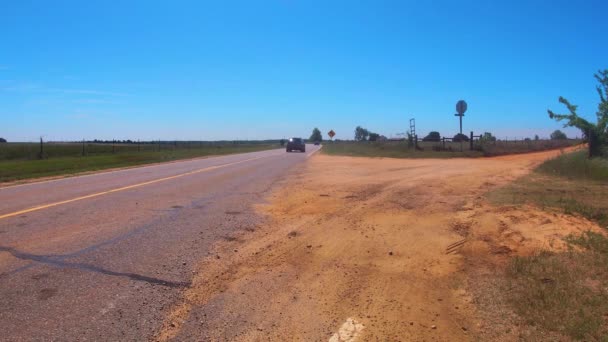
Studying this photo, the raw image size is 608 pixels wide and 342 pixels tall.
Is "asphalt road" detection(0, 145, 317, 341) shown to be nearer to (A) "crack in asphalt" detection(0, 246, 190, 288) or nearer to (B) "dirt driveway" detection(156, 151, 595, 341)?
(A) "crack in asphalt" detection(0, 246, 190, 288)

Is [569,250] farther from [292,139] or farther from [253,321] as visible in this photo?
[292,139]

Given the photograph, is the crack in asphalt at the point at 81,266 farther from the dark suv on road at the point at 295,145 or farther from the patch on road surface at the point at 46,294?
the dark suv on road at the point at 295,145

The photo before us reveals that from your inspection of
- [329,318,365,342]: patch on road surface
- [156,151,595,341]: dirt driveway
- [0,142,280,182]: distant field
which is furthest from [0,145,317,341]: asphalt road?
[0,142,280,182]: distant field

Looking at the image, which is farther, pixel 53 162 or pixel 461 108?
pixel 461 108

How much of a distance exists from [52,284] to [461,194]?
336 inches

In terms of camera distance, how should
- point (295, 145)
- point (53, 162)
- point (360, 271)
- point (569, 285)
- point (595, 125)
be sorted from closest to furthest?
point (569, 285) → point (360, 271) → point (595, 125) → point (53, 162) → point (295, 145)

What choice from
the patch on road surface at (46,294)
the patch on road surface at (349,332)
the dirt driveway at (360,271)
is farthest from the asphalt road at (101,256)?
the patch on road surface at (349,332)

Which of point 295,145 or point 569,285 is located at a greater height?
point 295,145

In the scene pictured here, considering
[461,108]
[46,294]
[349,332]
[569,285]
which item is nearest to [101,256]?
[46,294]

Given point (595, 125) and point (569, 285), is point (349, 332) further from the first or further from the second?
point (595, 125)

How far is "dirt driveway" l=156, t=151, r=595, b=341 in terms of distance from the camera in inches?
161

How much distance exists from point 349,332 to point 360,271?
1.60 metres

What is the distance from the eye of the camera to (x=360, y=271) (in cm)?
556

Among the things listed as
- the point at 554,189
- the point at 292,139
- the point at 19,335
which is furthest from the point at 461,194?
the point at 292,139
